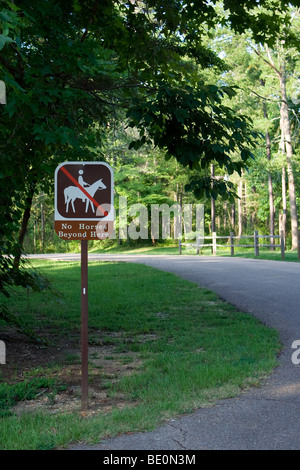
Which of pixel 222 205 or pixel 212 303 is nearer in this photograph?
pixel 212 303

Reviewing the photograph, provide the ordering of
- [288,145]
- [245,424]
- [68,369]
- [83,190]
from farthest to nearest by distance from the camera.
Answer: [288,145]
[68,369]
[83,190]
[245,424]

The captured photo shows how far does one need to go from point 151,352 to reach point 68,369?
132cm

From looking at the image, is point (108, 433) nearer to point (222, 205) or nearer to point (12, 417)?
point (12, 417)

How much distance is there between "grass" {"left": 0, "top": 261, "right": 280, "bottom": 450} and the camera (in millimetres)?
4531

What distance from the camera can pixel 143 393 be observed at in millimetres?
5480

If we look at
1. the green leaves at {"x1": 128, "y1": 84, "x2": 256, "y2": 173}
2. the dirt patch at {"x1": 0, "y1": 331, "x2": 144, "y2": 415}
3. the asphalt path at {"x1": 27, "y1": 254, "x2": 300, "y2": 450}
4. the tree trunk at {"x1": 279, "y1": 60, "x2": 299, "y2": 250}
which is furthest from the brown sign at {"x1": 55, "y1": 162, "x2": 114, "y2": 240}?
the tree trunk at {"x1": 279, "y1": 60, "x2": 299, "y2": 250}

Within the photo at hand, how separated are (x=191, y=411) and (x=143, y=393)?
0.79 metres

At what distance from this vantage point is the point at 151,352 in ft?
24.7

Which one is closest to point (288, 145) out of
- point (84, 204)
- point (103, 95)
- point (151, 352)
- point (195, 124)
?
point (103, 95)

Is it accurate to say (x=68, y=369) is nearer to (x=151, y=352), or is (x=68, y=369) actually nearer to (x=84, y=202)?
(x=151, y=352)

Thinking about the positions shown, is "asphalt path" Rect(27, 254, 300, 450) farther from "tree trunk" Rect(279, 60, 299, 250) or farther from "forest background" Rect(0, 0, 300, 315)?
"tree trunk" Rect(279, 60, 299, 250)
